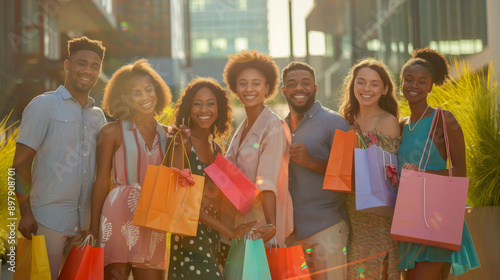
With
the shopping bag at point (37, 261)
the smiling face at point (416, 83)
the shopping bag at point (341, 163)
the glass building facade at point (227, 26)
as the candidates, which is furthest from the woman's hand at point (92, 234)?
the glass building facade at point (227, 26)

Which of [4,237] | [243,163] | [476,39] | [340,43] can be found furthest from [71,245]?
[340,43]

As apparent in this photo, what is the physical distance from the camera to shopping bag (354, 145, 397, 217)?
13.1 feet

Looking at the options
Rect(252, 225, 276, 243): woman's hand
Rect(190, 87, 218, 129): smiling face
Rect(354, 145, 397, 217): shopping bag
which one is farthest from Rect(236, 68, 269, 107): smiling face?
Rect(252, 225, 276, 243): woman's hand

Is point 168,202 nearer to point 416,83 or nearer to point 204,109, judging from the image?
point 204,109

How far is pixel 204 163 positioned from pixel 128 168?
53cm

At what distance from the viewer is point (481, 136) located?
19.3ft

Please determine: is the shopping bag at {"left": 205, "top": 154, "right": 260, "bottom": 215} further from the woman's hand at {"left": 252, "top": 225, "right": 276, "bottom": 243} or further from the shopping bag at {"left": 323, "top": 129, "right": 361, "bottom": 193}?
the shopping bag at {"left": 323, "top": 129, "right": 361, "bottom": 193}

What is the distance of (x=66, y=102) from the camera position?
435cm

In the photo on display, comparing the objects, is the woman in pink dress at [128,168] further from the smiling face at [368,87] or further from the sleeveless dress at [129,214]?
the smiling face at [368,87]

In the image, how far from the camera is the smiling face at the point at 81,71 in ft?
14.4

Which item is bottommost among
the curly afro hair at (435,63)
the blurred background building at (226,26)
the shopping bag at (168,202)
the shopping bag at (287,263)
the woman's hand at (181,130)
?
the shopping bag at (287,263)

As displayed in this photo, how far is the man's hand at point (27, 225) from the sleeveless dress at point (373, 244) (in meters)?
2.23

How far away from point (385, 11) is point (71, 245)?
66.6 feet

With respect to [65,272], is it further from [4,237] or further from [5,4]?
[5,4]
